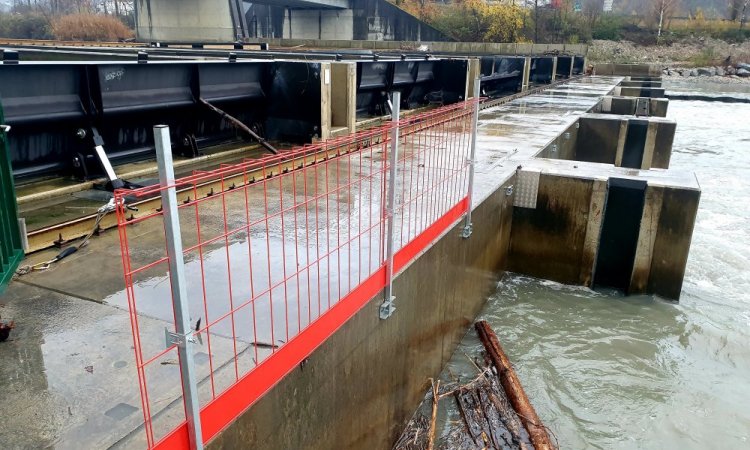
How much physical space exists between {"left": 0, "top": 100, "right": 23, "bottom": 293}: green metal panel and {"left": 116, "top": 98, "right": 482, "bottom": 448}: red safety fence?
2.23 ft

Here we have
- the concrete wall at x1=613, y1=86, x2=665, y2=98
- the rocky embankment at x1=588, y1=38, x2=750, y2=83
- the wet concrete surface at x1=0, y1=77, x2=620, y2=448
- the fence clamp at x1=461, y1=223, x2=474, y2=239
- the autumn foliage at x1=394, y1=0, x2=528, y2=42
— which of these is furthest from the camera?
the autumn foliage at x1=394, y1=0, x2=528, y2=42

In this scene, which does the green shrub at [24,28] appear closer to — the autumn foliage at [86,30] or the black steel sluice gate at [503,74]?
the autumn foliage at [86,30]

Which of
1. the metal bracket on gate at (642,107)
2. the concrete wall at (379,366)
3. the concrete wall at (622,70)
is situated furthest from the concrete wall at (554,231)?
the concrete wall at (622,70)

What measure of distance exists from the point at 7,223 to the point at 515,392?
4.43m

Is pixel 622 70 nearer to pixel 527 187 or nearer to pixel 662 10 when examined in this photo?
pixel 527 187

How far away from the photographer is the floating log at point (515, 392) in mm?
4898

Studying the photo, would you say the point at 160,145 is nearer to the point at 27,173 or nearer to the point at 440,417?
the point at 440,417

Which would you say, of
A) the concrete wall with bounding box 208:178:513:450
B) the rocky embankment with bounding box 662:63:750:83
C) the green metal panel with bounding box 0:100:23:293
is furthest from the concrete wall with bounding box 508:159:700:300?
the rocky embankment with bounding box 662:63:750:83

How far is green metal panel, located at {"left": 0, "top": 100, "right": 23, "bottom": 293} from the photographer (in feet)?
10.1

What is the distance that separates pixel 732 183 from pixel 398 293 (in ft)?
49.9

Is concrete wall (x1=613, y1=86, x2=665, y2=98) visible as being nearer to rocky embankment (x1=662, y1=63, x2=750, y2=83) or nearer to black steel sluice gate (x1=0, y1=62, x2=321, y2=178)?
black steel sluice gate (x1=0, y1=62, x2=321, y2=178)

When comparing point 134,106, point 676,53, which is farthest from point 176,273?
point 676,53

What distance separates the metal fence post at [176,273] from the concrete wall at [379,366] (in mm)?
371

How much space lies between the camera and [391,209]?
393cm
